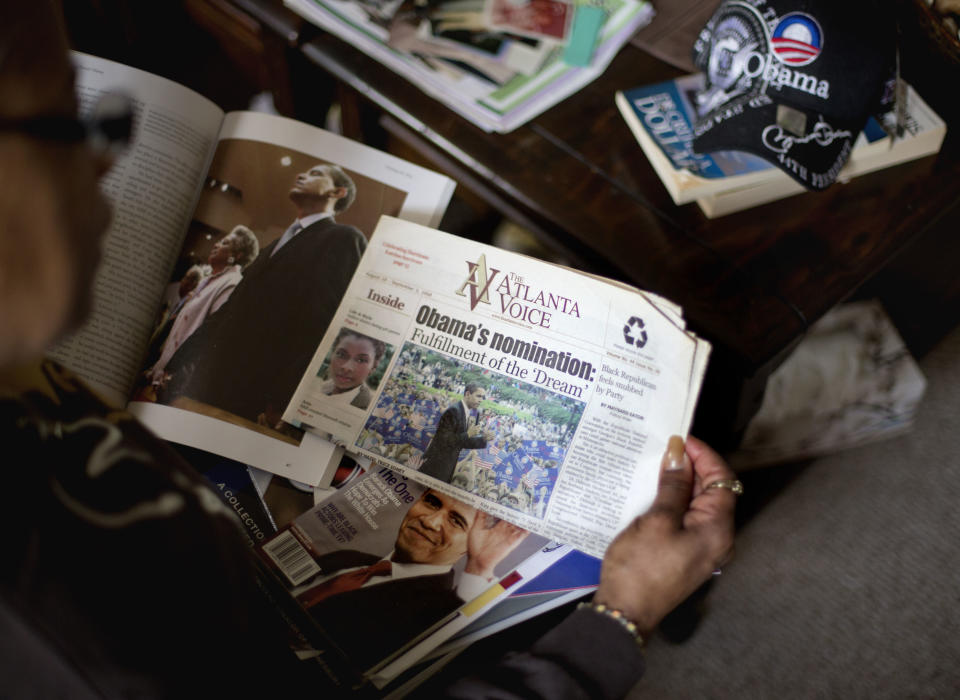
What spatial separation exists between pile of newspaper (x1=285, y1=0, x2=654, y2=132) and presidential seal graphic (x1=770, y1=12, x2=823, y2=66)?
8.7 inches

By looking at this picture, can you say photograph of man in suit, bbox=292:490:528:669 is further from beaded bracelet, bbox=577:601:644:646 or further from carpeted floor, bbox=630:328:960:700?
carpeted floor, bbox=630:328:960:700

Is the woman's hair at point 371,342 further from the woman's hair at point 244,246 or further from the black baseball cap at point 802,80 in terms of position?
the black baseball cap at point 802,80

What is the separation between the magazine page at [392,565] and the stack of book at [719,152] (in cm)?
40

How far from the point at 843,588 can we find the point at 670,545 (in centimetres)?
68

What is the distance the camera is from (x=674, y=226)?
26.6 inches

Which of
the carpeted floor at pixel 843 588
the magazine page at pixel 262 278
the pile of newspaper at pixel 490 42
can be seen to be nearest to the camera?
the magazine page at pixel 262 278

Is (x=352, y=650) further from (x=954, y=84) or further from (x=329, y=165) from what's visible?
(x=954, y=84)

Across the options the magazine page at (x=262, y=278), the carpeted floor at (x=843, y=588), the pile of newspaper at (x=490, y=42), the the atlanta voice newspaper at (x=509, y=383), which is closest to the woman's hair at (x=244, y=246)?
the magazine page at (x=262, y=278)

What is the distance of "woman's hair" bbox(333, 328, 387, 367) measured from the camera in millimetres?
622

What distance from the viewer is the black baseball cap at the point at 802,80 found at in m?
0.62

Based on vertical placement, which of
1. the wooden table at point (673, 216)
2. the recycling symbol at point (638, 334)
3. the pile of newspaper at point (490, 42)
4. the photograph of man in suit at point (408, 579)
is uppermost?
the pile of newspaper at point (490, 42)

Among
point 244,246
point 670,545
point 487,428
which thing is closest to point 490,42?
point 244,246

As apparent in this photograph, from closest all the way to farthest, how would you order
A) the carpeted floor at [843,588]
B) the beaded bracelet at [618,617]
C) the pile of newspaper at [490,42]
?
the beaded bracelet at [618,617] → the pile of newspaper at [490,42] → the carpeted floor at [843,588]

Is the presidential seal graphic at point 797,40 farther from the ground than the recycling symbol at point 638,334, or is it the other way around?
the presidential seal graphic at point 797,40
